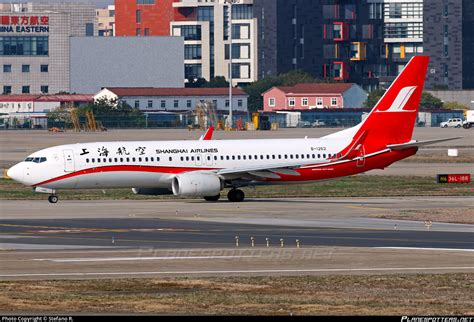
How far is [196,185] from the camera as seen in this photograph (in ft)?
204

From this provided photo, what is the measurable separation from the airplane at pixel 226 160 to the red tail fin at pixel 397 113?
5 cm

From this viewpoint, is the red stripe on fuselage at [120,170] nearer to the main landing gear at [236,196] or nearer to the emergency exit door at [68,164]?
the emergency exit door at [68,164]

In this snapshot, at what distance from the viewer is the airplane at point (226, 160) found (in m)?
62.6

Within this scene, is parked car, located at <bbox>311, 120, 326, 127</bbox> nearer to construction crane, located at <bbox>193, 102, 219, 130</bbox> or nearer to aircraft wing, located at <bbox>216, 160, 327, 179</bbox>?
construction crane, located at <bbox>193, 102, 219, 130</bbox>

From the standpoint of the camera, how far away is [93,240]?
148 feet

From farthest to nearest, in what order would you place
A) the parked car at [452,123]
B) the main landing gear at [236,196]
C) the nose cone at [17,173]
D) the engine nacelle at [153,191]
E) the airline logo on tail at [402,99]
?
1. the parked car at [452,123]
2. the airline logo on tail at [402,99]
3. the engine nacelle at [153,191]
4. the main landing gear at [236,196]
5. the nose cone at [17,173]

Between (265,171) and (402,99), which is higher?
(402,99)

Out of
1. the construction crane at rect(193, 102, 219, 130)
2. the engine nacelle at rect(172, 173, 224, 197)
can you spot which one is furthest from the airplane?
the construction crane at rect(193, 102, 219, 130)

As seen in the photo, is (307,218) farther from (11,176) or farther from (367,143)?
(11,176)

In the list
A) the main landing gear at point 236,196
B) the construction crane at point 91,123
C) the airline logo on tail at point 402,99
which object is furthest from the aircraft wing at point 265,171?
the construction crane at point 91,123

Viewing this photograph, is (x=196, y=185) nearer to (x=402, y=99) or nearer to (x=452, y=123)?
(x=402, y=99)

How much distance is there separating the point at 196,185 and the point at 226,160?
3313 millimetres

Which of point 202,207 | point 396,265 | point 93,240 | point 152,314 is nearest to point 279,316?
point 152,314

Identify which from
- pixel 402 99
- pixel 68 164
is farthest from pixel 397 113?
pixel 68 164
